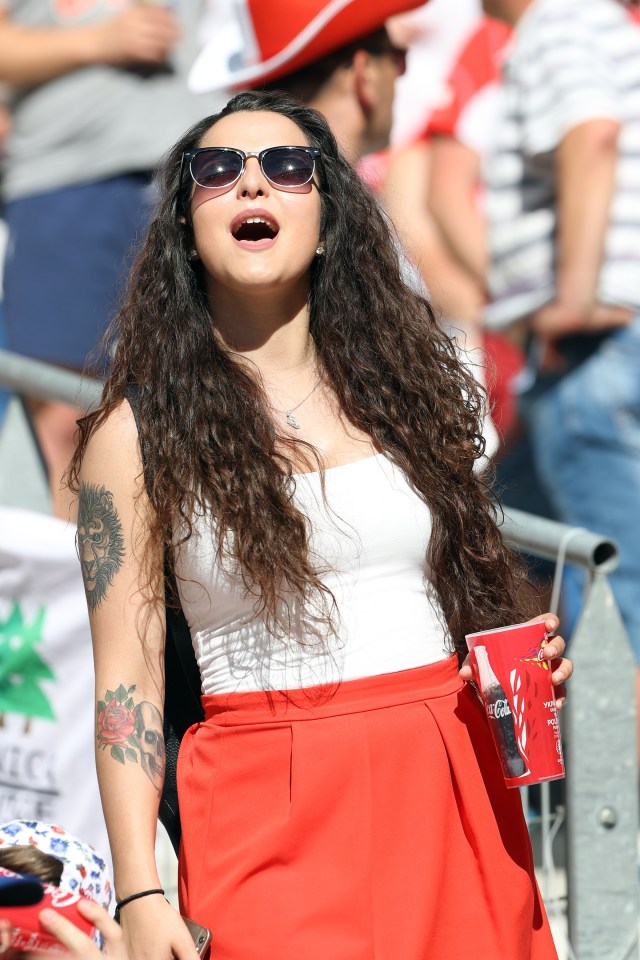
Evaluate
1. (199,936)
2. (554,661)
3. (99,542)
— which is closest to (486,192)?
(554,661)

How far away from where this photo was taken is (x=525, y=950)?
7.47 ft

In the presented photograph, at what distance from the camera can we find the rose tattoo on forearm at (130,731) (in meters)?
2.22

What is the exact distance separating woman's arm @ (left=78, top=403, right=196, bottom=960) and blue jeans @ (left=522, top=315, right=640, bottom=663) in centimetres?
289

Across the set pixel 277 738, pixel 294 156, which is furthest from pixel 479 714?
pixel 294 156

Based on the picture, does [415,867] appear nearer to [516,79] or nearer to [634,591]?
[634,591]

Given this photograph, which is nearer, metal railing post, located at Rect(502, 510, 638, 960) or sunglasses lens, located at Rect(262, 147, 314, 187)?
sunglasses lens, located at Rect(262, 147, 314, 187)

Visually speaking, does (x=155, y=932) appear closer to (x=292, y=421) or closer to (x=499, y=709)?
(x=499, y=709)

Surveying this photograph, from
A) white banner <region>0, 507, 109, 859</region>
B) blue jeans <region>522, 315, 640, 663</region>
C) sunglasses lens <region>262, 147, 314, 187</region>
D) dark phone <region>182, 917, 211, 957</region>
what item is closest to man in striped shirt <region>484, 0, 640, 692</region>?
blue jeans <region>522, 315, 640, 663</region>

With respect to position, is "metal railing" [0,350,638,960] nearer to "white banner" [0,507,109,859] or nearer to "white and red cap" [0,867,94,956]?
"white banner" [0,507,109,859]

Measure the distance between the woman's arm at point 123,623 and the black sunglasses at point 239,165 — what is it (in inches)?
17.5

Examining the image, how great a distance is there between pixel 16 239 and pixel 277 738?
329 cm

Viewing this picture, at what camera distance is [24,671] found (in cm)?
346

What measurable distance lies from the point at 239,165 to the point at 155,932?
1.31 m

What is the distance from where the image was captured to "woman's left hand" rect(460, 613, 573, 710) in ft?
7.33
